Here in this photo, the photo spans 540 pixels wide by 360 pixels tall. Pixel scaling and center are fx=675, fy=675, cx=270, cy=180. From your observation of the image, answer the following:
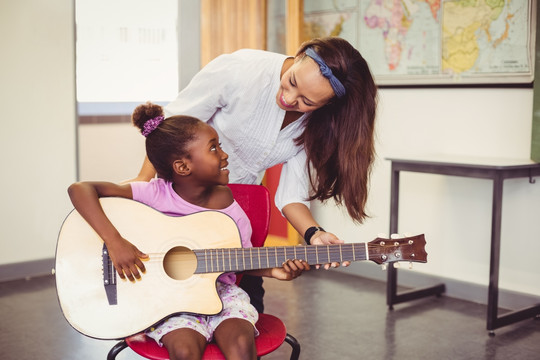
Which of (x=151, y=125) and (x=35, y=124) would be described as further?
(x=35, y=124)

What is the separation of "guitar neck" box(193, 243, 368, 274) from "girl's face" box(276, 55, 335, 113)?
1.34 feet

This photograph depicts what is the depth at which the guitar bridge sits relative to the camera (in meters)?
1.79

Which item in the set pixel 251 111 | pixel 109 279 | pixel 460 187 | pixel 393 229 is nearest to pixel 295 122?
pixel 251 111

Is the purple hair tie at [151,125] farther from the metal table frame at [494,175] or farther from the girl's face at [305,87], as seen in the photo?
the metal table frame at [494,175]

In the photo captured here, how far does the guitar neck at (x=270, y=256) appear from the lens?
1.84 m

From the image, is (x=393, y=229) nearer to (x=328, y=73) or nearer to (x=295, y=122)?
(x=295, y=122)

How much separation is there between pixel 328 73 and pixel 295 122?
12.4 inches

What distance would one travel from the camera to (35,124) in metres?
4.44

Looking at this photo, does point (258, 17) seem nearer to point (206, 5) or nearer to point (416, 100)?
point (206, 5)

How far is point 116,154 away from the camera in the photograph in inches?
193

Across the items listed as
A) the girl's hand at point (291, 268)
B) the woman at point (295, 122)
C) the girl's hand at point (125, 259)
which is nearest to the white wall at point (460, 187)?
the woman at point (295, 122)

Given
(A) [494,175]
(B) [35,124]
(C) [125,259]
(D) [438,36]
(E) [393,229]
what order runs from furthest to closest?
(B) [35,124] → (D) [438,36] → (E) [393,229] → (A) [494,175] → (C) [125,259]

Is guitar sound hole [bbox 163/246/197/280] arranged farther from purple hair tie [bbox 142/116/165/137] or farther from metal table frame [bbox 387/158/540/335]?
metal table frame [bbox 387/158/540/335]

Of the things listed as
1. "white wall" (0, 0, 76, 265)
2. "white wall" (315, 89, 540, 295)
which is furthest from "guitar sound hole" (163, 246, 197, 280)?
"white wall" (0, 0, 76, 265)
